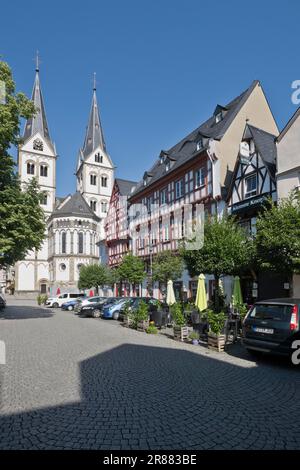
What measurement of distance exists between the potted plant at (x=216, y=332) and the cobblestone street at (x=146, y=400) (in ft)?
1.53

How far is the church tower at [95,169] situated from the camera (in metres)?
81.5

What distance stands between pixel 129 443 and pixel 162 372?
3944 millimetres

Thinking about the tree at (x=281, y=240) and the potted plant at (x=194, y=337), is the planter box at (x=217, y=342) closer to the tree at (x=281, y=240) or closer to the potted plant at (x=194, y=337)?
the potted plant at (x=194, y=337)

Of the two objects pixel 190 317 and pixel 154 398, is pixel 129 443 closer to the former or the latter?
pixel 154 398

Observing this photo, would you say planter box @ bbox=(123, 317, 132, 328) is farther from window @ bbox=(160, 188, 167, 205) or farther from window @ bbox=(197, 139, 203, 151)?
window @ bbox=(160, 188, 167, 205)

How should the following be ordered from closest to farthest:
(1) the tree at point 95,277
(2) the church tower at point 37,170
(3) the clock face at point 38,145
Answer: (1) the tree at point 95,277 → (2) the church tower at point 37,170 → (3) the clock face at point 38,145

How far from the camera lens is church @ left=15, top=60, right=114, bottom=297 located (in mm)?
67062

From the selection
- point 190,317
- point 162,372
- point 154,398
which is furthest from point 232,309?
point 154,398

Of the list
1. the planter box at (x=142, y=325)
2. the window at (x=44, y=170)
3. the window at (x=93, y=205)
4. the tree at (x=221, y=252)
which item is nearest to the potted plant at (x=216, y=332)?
the planter box at (x=142, y=325)

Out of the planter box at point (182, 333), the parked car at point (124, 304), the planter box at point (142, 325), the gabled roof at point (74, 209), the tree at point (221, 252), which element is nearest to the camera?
the planter box at point (182, 333)

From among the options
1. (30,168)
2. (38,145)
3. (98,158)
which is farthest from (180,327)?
(98,158)

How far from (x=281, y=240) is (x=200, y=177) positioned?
1380cm

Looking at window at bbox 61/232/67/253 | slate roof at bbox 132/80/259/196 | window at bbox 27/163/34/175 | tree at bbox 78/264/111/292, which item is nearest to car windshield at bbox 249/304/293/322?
slate roof at bbox 132/80/259/196
